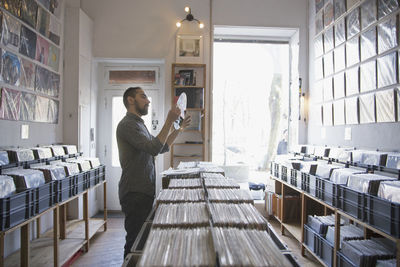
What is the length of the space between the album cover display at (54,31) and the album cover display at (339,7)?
352cm

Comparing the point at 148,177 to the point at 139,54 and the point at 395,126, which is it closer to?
the point at 395,126

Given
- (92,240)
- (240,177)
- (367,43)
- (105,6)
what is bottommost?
(92,240)

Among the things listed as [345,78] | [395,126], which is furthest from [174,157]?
[395,126]

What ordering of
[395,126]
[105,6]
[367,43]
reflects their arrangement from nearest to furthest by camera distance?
[395,126], [367,43], [105,6]

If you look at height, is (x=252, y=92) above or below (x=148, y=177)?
above

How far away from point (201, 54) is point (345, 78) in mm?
2091

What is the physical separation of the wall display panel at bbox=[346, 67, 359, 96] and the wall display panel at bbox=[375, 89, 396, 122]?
36cm

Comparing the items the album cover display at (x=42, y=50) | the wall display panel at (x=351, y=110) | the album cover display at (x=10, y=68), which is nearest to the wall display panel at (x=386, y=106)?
the wall display panel at (x=351, y=110)

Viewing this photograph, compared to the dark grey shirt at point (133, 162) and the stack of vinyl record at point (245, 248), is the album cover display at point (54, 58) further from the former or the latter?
the stack of vinyl record at point (245, 248)

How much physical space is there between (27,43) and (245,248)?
3.05 meters

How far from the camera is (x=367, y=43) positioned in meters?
2.63

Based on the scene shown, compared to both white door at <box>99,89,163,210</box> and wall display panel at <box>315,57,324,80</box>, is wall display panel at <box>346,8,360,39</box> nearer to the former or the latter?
wall display panel at <box>315,57,324,80</box>

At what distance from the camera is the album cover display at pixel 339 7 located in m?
3.08

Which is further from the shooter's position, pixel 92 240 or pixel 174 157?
pixel 174 157
